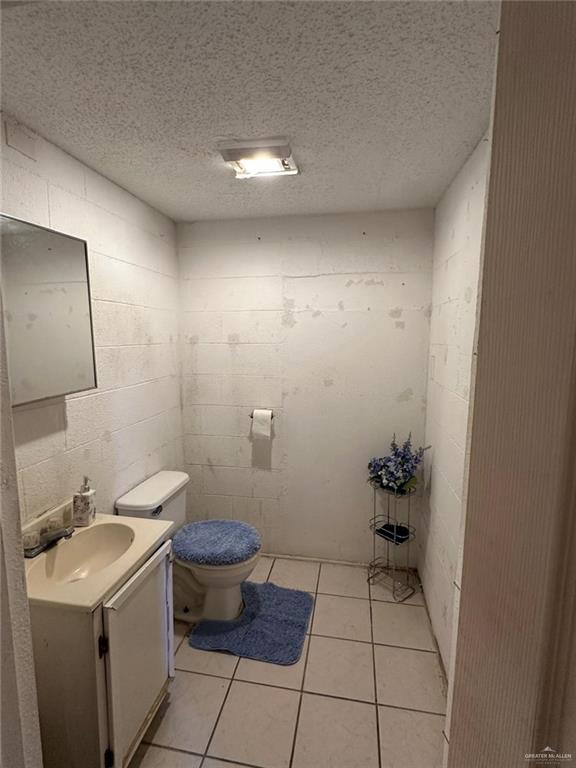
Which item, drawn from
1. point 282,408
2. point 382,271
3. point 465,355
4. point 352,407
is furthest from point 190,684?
point 382,271

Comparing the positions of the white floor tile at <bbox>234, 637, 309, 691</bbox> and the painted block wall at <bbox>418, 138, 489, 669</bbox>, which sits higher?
the painted block wall at <bbox>418, 138, 489, 669</bbox>

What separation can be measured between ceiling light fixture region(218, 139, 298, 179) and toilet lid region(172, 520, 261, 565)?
6.21 ft

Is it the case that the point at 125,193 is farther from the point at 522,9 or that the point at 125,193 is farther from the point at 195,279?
the point at 522,9

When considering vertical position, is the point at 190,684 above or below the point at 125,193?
below

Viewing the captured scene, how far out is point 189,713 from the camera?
5.13ft

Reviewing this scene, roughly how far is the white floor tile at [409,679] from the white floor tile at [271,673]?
0.37 meters

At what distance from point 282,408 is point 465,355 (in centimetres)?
133

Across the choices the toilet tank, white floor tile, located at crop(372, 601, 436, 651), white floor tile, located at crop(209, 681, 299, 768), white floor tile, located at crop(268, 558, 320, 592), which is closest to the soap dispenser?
the toilet tank

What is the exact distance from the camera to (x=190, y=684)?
1698mm

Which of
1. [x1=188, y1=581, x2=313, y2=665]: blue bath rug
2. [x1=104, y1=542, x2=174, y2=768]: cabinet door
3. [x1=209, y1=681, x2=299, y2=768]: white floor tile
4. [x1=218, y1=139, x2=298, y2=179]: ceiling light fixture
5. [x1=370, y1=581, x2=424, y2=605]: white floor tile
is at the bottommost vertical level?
[x1=370, y1=581, x2=424, y2=605]: white floor tile

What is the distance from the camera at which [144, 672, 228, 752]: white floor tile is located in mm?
1459

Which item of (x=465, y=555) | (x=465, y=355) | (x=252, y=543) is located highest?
(x=465, y=355)

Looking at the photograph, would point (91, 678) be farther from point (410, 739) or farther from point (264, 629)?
point (410, 739)

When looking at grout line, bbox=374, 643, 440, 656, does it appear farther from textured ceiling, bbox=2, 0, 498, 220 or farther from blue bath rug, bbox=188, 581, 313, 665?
textured ceiling, bbox=2, 0, 498, 220
